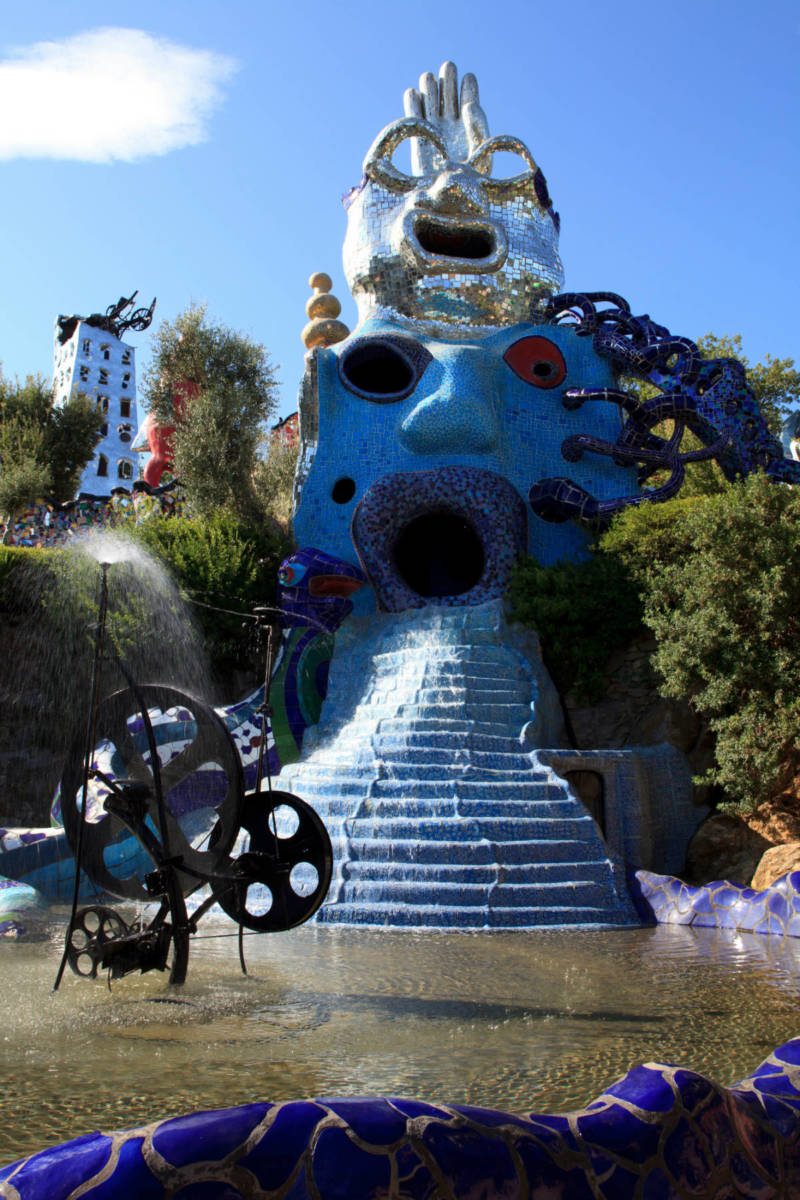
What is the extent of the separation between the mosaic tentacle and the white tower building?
33.5m

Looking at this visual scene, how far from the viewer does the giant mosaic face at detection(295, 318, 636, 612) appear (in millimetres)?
15641

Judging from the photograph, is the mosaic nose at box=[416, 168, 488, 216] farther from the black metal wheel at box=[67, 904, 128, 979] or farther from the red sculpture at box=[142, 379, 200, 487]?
the black metal wheel at box=[67, 904, 128, 979]

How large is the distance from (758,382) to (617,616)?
13918 millimetres

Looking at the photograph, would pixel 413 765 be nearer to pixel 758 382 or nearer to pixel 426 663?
pixel 426 663

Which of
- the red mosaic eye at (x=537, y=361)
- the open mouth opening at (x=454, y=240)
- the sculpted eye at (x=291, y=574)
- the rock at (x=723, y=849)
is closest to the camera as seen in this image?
the rock at (x=723, y=849)

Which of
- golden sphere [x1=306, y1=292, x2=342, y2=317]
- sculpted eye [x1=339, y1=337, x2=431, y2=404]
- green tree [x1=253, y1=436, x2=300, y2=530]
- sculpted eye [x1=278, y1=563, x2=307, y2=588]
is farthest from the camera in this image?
green tree [x1=253, y1=436, x2=300, y2=530]

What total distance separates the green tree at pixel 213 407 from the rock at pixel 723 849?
11933 mm

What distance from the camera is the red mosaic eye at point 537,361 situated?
56.2ft

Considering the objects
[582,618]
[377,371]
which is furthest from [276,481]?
[582,618]

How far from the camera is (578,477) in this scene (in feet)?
54.7

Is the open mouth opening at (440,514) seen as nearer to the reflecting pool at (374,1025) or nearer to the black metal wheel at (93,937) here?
the reflecting pool at (374,1025)

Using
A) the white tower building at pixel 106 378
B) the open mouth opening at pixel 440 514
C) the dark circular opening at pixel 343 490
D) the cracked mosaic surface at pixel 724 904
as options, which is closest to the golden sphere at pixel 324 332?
the dark circular opening at pixel 343 490

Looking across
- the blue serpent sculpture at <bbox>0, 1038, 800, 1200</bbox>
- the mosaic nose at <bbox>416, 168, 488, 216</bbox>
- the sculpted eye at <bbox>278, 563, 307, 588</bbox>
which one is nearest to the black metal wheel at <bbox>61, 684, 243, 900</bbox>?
the blue serpent sculpture at <bbox>0, 1038, 800, 1200</bbox>

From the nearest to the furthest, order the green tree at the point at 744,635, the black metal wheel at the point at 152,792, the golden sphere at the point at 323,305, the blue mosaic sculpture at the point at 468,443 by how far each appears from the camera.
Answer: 1. the black metal wheel at the point at 152,792
2. the green tree at the point at 744,635
3. the blue mosaic sculpture at the point at 468,443
4. the golden sphere at the point at 323,305
